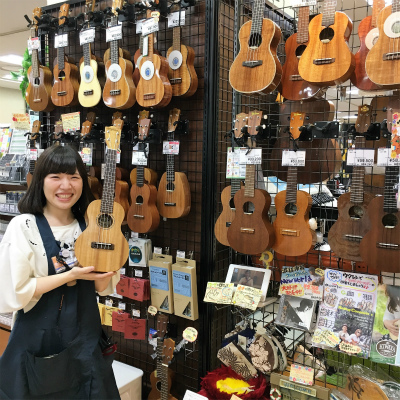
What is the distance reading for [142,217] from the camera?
96.7 inches

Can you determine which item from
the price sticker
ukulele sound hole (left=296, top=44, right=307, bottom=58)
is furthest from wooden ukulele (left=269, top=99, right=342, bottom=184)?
the price sticker

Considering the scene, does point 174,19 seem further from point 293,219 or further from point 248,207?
point 293,219

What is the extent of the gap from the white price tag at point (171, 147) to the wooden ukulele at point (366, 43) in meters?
1.08

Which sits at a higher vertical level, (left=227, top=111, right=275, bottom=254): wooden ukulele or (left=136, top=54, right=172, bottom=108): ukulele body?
(left=136, top=54, right=172, bottom=108): ukulele body

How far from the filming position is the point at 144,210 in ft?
8.05

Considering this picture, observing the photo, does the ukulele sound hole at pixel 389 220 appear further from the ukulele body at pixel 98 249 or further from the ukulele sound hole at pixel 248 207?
the ukulele body at pixel 98 249

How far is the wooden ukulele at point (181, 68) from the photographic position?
91.9 inches

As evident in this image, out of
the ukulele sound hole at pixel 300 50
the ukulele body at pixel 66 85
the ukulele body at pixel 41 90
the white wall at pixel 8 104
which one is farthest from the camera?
the white wall at pixel 8 104

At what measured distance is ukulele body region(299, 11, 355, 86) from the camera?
1719 millimetres

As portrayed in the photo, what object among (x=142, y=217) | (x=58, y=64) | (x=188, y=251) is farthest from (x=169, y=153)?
(x=58, y=64)

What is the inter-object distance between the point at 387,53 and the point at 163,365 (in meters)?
2.08

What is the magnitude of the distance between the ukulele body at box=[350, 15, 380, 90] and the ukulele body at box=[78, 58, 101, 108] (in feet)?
5.29

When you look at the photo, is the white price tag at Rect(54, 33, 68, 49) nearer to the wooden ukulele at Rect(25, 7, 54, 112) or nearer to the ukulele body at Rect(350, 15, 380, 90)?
the wooden ukulele at Rect(25, 7, 54, 112)

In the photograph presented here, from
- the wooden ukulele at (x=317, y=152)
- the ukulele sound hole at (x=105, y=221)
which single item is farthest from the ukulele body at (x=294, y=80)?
the ukulele sound hole at (x=105, y=221)
